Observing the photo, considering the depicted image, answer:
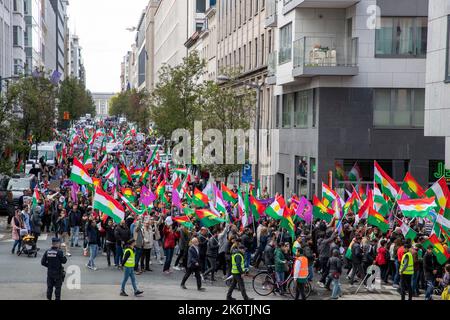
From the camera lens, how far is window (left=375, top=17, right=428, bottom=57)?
111 ft

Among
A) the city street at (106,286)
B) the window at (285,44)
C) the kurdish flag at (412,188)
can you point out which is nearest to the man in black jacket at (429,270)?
the city street at (106,286)

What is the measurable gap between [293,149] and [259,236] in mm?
17323

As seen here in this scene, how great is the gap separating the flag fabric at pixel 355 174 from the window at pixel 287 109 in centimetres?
652

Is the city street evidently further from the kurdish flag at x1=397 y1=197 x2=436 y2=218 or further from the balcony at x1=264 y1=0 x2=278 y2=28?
the balcony at x1=264 y1=0 x2=278 y2=28

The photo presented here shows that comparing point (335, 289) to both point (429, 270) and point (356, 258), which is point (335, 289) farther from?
point (429, 270)

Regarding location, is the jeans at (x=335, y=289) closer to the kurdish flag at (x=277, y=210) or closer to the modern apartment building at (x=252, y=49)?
the kurdish flag at (x=277, y=210)

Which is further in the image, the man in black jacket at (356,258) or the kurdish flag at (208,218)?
the kurdish flag at (208,218)

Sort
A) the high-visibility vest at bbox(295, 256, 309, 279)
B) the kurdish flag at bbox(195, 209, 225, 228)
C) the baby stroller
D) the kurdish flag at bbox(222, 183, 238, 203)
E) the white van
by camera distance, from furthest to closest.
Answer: the white van < the kurdish flag at bbox(222, 183, 238, 203) < the baby stroller < the kurdish flag at bbox(195, 209, 225, 228) < the high-visibility vest at bbox(295, 256, 309, 279)

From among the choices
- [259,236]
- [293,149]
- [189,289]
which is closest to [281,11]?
[293,149]

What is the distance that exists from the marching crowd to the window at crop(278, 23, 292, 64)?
1356 cm

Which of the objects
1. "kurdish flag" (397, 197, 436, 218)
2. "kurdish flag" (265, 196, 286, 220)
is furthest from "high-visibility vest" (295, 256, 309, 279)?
"kurdish flag" (265, 196, 286, 220)

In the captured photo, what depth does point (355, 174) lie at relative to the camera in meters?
34.6

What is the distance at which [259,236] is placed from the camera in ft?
72.3

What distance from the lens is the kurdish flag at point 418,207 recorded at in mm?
19344
